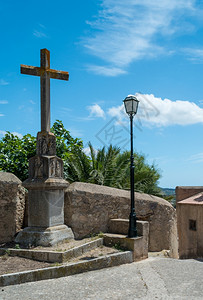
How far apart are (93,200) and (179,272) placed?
9.07 feet

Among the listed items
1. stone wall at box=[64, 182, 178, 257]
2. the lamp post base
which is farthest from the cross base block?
the lamp post base

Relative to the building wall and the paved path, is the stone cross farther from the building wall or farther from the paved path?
the building wall

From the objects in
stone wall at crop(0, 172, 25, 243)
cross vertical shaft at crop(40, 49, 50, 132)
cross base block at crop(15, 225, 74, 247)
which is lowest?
cross base block at crop(15, 225, 74, 247)

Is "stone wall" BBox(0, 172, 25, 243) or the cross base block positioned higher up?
"stone wall" BBox(0, 172, 25, 243)

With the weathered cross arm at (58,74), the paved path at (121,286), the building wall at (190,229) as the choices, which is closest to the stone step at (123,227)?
the paved path at (121,286)

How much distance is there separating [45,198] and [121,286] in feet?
8.68

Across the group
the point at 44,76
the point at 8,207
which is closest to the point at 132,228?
the point at 8,207

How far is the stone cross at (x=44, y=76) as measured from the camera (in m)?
6.92

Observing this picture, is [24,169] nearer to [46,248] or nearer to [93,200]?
[93,200]

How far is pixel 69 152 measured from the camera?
10461 mm

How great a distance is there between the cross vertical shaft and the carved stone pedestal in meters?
0.28

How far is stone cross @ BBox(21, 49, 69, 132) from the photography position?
6921 millimetres

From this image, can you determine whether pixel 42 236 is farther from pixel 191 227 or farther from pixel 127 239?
pixel 191 227

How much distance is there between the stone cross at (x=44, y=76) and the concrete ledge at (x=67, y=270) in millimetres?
3118
